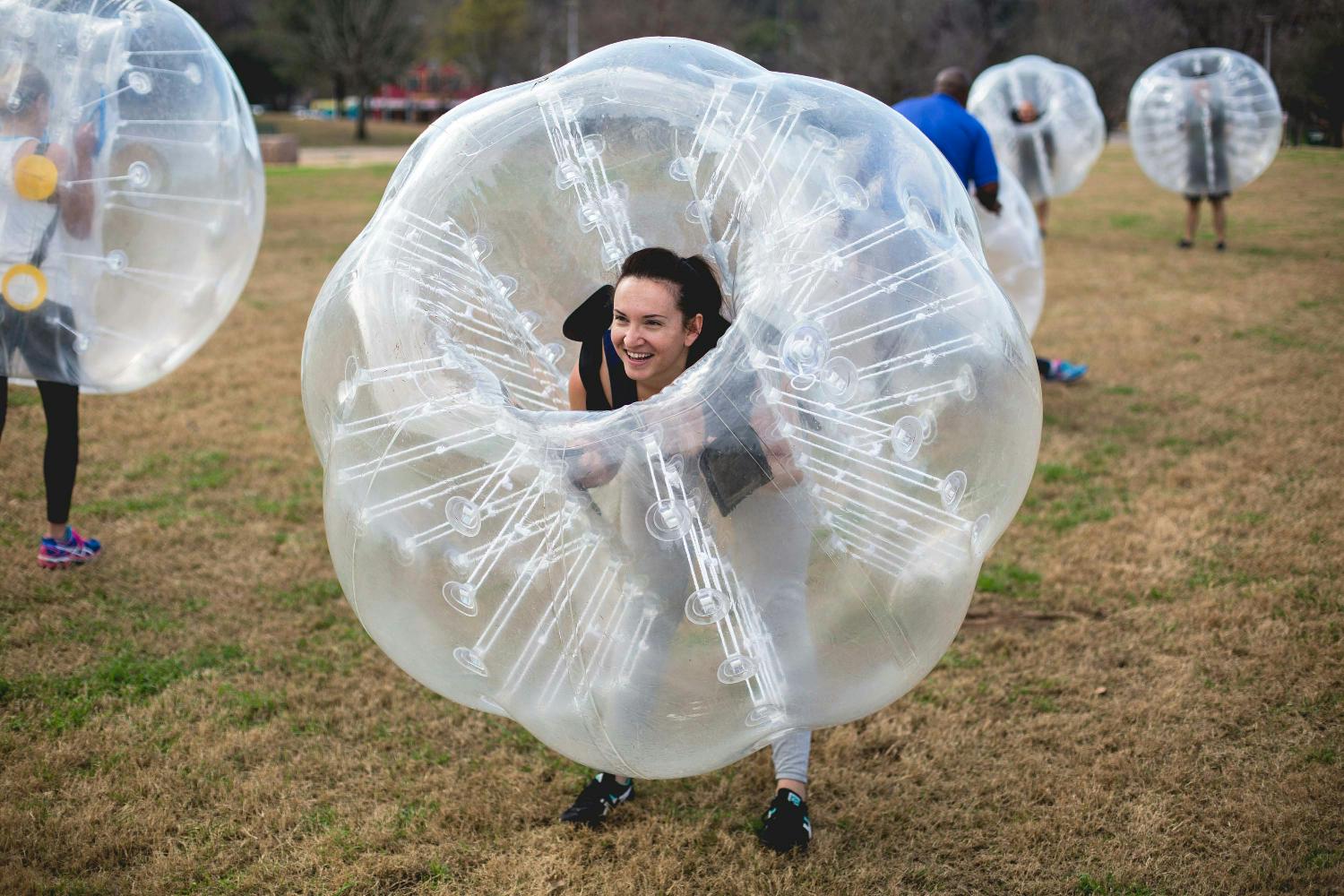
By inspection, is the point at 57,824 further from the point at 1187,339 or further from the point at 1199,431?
the point at 1187,339

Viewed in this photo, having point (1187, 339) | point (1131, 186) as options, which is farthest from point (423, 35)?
point (1187, 339)

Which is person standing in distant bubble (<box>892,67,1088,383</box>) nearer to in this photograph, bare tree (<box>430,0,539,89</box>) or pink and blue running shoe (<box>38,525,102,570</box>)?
pink and blue running shoe (<box>38,525,102,570</box>)

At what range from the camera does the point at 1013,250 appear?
18.6 feet

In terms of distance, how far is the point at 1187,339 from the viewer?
8141mm

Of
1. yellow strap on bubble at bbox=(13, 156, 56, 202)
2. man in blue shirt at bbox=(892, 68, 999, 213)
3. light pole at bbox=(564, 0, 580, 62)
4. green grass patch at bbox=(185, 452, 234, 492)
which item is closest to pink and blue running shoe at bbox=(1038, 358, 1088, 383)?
man in blue shirt at bbox=(892, 68, 999, 213)

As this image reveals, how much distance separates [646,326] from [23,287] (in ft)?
7.64

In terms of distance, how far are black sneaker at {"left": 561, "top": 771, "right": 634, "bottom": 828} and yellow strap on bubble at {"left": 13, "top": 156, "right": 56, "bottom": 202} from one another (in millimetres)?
2677

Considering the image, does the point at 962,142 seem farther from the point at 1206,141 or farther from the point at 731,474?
the point at 1206,141

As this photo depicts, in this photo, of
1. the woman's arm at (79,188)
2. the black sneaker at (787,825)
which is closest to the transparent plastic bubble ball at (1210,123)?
the black sneaker at (787,825)

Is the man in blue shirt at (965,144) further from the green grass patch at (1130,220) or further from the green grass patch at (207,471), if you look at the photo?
the green grass patch at (1130,220)

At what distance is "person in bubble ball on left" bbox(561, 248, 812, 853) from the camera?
2631mm

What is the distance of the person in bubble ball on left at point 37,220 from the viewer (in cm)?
349

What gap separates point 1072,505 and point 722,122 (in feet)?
10.7

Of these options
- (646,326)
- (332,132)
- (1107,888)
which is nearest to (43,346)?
(646,326)
